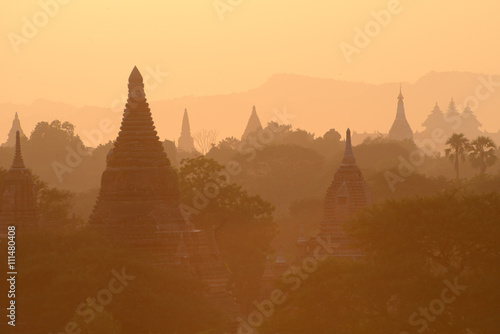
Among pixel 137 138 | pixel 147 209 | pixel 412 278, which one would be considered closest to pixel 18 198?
pixel 137 138

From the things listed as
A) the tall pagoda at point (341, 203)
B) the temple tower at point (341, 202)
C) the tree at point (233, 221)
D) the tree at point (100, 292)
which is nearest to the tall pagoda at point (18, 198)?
the tree at point (233, 221)

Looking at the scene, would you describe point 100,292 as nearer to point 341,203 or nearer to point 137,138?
point 137,138

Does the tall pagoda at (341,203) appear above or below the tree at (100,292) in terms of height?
above

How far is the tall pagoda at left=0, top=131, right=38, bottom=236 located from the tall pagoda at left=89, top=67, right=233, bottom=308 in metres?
11.5

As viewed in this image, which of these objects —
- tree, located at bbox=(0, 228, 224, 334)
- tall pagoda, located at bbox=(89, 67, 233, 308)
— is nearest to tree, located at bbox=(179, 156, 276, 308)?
tall pagoda, located at bbox=(89, 67, 233, 308)

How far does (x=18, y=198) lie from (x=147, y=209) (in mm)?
17611

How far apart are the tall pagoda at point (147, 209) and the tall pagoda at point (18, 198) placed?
1154 centimetres

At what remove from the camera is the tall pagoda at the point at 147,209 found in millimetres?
69188

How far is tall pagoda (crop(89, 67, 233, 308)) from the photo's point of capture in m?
69.2

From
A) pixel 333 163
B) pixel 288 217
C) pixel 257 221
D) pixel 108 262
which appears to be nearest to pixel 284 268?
pixel 257 221

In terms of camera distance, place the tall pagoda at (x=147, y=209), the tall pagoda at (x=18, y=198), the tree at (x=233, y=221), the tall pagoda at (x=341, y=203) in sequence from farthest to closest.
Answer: the tall pagoda at (x=18, y=198) < the tree at (x=233, y=221) < the tall pagoda at (x=341, y=203) < the tall pagoda at (x=147, y=209)

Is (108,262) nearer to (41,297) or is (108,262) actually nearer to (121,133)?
(41,297)

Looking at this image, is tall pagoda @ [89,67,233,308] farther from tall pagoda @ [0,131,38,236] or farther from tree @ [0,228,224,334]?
tall pagoda @ [0,131,38,236]

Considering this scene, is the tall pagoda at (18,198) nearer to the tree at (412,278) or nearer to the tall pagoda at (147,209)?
the tall pagoda at (147,209)
